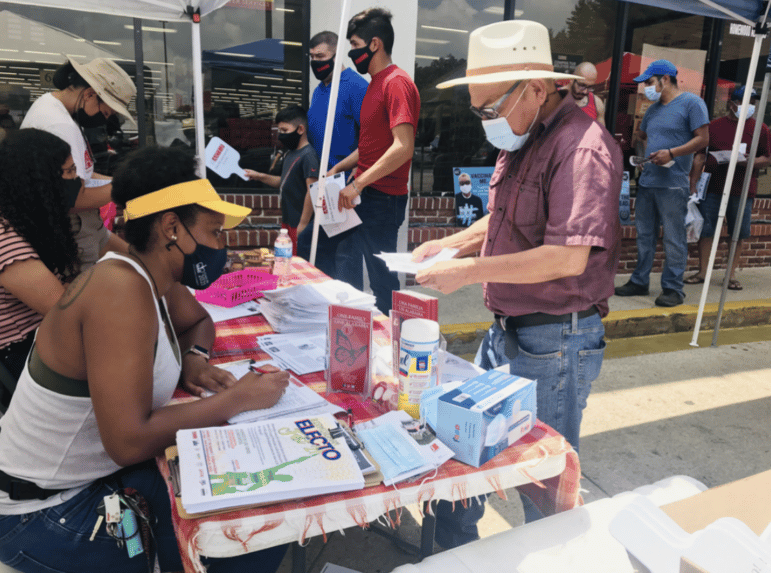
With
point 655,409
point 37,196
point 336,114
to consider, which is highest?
point 336,114

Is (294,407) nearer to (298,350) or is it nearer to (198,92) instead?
(298,350)

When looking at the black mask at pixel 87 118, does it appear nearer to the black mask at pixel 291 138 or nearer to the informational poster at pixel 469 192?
the black mask at pixel 291 138

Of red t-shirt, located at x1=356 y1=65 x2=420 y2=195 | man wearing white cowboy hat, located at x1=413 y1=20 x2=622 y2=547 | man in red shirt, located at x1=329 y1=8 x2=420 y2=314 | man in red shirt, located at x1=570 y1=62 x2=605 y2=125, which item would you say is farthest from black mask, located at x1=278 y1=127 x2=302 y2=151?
man wearing white cowboy hat, located at x1=413 y1=20 x2=622 y2=547

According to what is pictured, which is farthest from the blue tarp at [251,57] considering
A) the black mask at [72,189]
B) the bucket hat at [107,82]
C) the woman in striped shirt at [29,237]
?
the woman in striped shirt at [29,237]

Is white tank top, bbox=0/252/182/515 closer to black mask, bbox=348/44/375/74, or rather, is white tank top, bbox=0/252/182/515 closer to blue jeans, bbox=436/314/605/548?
blue jeans, bbox=436/314/605/548

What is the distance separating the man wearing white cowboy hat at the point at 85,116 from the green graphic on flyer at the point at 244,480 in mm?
2295

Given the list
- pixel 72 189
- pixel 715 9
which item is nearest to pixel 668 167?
pixel 715 9

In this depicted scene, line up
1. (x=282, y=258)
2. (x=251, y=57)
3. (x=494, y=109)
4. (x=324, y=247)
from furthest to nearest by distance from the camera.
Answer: (x=251, y=57) < (x=324, y=247) < (x=282, y=258) < (x=494, y=109)

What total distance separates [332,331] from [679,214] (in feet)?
16.5

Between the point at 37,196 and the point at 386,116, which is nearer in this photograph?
the point at 37,196

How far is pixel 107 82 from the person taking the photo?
353 centimetres

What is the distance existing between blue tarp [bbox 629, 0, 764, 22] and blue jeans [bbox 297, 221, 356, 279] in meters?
2.16

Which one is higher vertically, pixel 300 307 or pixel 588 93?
pixel 588 93

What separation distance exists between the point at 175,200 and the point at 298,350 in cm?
68
